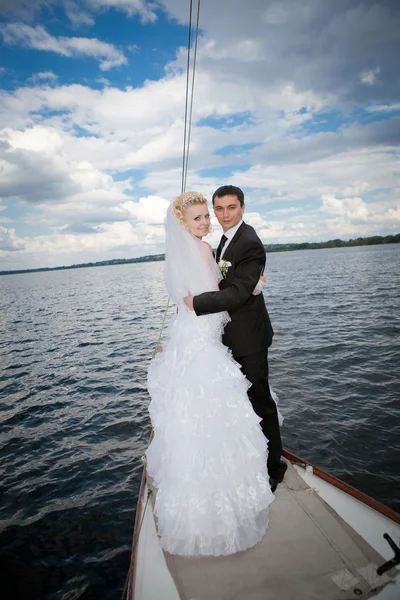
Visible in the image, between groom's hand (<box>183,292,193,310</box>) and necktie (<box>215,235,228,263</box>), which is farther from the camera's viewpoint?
necktie (<box>215,235,228,263</box>)

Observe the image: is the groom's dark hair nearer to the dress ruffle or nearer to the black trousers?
the dress ruffle

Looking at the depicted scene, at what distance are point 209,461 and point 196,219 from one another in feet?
9.32

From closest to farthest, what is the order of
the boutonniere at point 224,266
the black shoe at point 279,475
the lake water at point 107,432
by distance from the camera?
the boutonniere at point 224,266
the black shoe at point 279,475
the lake water at point 107,432

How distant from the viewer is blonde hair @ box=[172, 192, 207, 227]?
4.06m

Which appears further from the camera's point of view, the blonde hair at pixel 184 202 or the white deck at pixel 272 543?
the blonde hair at pixel 184 202

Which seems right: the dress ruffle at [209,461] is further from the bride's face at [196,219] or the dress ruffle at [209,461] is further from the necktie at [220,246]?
the bride's face at [196,219]

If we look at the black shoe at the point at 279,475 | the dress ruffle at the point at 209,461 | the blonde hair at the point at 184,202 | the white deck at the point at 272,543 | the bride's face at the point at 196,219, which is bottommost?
the white deck at the point at 272,543

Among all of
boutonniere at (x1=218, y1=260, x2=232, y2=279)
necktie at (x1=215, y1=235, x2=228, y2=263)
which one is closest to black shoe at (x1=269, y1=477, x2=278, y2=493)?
boutonniere at (x1=218, y1=260, x2=232, y2=279)

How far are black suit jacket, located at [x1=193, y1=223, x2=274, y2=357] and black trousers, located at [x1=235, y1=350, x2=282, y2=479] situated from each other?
0.13 metres

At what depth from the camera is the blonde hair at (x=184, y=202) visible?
4.06 meters

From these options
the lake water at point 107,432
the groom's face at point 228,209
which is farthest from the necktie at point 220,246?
the lake water at point 107,432

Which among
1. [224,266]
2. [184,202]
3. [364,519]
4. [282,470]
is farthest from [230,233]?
[364,519]

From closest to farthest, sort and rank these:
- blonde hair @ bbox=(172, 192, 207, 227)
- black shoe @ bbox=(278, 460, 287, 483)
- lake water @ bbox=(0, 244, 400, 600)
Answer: blonde hair @ bbox=(172, 192, 207, 227), black shoe @ bbox=(278, 460, 287, 483), lake water @ bbox=(0, 244, 400, 600)

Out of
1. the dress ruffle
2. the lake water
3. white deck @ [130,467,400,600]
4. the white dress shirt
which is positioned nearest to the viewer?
white deck @ [130,467,400,600]
